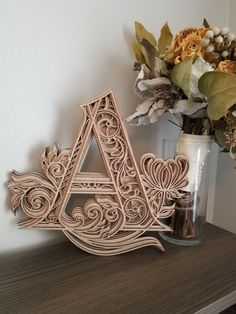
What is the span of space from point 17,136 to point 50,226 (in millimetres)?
217

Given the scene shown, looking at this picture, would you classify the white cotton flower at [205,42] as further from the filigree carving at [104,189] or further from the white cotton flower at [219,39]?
the filigree carving at [104,189]

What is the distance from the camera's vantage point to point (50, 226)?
1.91 feet

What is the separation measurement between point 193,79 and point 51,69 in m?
0.32

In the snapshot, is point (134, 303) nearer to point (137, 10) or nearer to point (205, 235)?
point (205, 235)

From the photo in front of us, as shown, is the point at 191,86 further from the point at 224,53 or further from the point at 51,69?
the point at 51,69

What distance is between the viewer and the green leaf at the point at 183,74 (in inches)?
20.6

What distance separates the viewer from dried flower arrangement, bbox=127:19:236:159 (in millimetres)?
523

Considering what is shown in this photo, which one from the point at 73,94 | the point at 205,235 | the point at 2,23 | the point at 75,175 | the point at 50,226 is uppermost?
the point at 2,23

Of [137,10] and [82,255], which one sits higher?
[137,10]

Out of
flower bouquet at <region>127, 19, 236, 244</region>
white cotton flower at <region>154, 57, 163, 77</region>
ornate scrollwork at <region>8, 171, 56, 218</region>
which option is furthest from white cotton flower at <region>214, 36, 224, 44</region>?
ornate scrollwork at <region>8, 171, 56, 218</region>

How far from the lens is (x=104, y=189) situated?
1.97 feet

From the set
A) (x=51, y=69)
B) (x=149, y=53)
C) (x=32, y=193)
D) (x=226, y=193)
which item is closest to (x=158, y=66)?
(x=149, y=53)

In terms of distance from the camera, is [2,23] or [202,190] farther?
[202,190]

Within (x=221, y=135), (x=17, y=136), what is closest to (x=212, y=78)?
(x=221, y=135)
